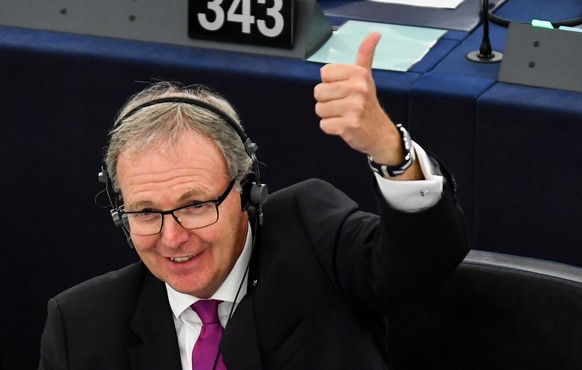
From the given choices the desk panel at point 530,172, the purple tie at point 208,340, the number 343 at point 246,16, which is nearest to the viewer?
the purple tie at point 208,340

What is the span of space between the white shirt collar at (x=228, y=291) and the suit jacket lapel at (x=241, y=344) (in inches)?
1.8

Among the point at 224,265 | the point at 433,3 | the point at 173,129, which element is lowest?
the point at 224,265

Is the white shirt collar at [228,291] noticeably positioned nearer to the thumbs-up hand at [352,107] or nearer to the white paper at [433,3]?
the thumbs-up hand at [352,107]

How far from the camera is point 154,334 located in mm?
2104

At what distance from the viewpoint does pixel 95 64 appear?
10.8ft

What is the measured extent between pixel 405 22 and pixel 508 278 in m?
1.52

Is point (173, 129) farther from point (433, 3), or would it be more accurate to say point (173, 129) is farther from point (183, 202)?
point (433, 3)

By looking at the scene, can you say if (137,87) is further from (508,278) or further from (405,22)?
(508,278)

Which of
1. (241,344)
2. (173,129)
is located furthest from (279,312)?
(173,129)

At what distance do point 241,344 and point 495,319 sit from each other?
1.49 ft

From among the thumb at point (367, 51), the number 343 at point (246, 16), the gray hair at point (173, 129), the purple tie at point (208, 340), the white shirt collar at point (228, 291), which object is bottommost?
the purple tie at point (208, 340)

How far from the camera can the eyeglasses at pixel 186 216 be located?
2.02m

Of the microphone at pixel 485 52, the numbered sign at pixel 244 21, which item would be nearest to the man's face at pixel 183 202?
the numbered sign at pixel 244 21

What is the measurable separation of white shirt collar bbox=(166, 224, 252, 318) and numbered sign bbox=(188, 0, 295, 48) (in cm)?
116
